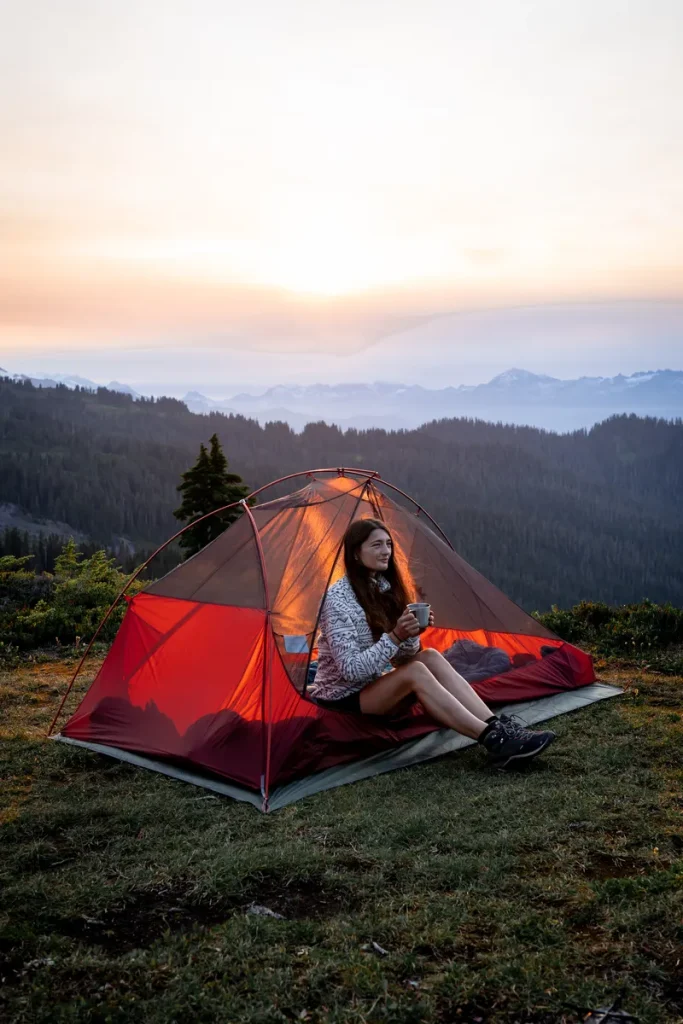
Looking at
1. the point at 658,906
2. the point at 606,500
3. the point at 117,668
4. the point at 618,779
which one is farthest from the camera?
the point at 606,500

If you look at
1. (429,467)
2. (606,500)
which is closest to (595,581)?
(429,467)

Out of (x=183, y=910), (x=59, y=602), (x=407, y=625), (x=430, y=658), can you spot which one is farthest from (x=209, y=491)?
(x=183, y=910)

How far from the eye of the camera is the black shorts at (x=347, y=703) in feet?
22.0

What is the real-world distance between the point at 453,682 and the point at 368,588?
1.01m

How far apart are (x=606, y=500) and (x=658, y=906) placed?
190642 mm

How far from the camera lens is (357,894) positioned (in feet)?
14.2

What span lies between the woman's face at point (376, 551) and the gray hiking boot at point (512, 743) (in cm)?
154

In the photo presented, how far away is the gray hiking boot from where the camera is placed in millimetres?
6129

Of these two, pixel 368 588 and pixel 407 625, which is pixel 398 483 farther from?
pixel 407 625

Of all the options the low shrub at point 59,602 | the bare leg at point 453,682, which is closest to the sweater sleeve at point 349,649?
the bare leg at point 453,682

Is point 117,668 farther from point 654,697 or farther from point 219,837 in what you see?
point 654,697

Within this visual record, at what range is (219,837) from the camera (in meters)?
5.26

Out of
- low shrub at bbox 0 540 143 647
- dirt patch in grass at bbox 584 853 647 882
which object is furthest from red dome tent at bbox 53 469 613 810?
low shrub at bbox 0 540 143 647

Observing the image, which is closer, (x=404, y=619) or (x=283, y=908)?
(x=283, y=908)
